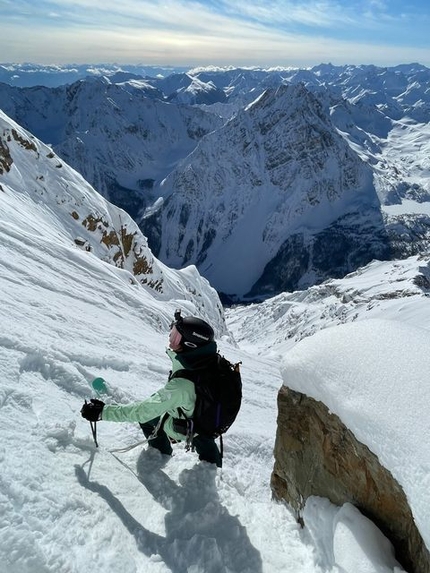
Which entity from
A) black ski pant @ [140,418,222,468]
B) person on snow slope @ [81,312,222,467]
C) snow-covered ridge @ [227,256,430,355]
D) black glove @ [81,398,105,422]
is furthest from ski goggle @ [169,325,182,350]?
snow-covered ridge @ [227,256,430,355]

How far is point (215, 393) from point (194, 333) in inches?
29.7

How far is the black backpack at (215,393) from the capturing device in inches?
227

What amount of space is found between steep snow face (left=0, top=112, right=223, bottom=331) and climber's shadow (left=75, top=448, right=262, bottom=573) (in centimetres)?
2528

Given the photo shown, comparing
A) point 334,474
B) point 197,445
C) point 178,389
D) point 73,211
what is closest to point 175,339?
point 178,389

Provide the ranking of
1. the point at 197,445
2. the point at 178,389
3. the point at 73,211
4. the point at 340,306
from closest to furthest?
the point at 178,389, the point at 197,445, the point at 73,211, the point at 340,306

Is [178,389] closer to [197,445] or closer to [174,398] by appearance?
[174,398]

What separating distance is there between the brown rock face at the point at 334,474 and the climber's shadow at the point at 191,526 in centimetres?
93

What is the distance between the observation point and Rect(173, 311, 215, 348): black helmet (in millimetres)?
5742

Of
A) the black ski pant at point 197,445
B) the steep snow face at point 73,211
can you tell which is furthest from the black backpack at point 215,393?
the steep snow face at point 73,211

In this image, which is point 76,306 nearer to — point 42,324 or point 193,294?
point 42,324

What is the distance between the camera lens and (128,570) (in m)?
4.50

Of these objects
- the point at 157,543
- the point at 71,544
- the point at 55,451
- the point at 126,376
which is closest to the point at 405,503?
the point at 157,543

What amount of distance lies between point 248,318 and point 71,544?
483ft

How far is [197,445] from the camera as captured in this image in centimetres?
659
